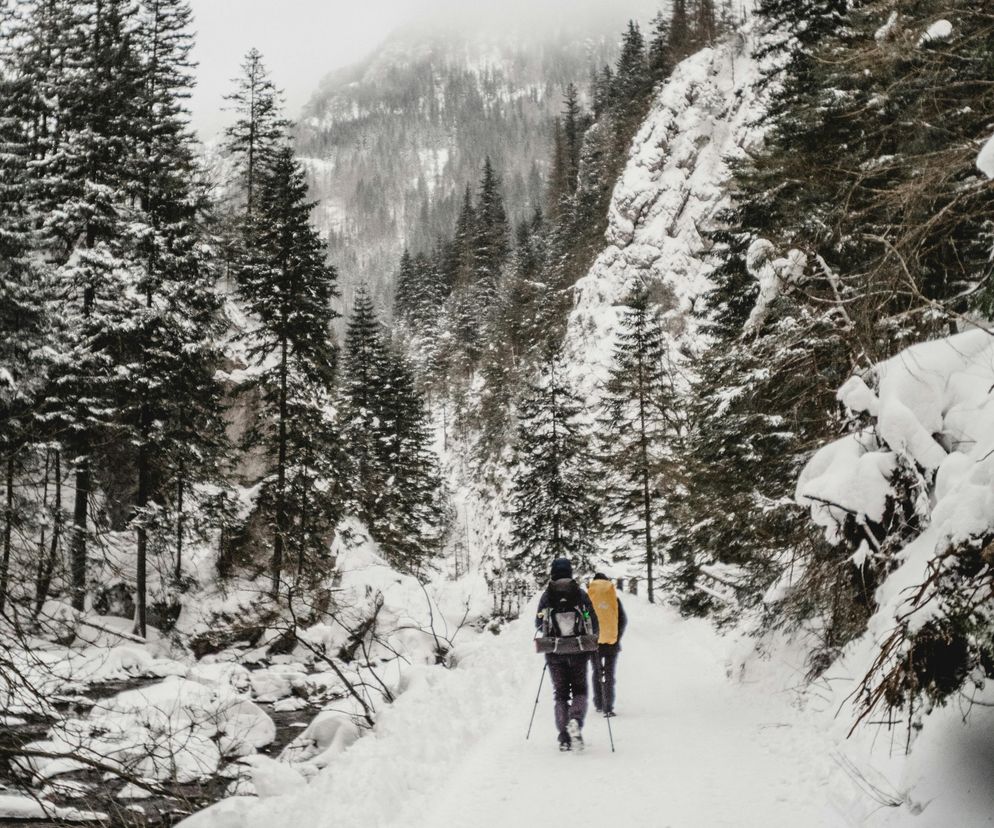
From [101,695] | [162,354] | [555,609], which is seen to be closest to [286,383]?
[162,354]

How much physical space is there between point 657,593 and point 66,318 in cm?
2912

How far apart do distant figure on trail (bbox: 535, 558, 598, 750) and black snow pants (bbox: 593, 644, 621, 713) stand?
1032 mm

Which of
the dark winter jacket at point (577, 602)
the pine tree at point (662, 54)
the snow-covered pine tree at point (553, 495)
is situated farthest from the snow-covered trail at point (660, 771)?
the pine tree at point (662, 54)

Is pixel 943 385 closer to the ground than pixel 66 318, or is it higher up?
closer to the ground

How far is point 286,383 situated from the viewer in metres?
22.2

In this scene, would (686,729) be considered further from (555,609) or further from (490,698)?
(490,698)

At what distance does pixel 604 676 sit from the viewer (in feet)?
29.9

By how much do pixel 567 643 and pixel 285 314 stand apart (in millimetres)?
17436

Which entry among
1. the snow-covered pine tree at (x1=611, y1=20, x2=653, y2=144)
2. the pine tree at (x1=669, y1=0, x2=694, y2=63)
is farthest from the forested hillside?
the snow-covered pine tree at (x1=611, y1=20, x2=653, y2=144)

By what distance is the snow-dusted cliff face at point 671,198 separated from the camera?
46.7 metres

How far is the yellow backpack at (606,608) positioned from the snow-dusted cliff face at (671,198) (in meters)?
36.8

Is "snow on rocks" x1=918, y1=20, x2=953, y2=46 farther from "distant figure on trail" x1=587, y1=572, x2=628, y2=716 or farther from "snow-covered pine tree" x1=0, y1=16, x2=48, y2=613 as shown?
"snow-covered pine tree" x1=0, y1=16, x2=48, y2=613

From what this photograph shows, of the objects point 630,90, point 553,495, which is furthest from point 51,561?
point 630,90

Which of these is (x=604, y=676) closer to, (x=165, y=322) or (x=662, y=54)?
(x=165, y=322)
